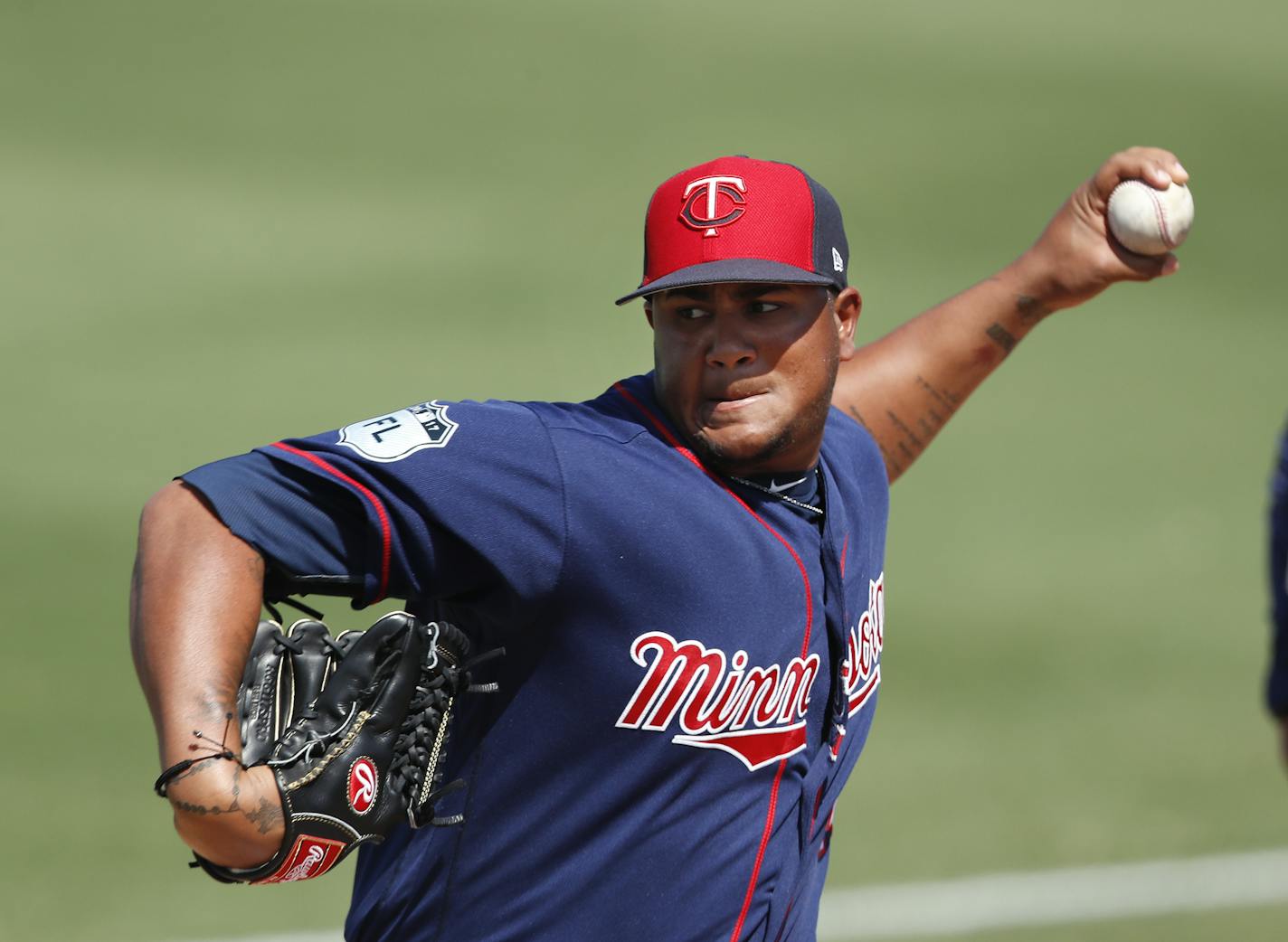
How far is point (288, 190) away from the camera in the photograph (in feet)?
30.2

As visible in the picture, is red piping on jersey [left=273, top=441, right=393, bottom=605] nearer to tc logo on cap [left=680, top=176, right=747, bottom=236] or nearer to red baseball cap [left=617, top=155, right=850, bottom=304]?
red baseball cap [left=617, top=155, right=850, bottom=304]

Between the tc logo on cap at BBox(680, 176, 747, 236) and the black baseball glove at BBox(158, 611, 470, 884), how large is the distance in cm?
86

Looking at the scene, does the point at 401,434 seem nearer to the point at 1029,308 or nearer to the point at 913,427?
the point at 913,427

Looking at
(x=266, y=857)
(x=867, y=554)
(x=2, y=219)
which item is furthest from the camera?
(x=2, y=219)

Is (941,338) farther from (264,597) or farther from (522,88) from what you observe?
(522,88)

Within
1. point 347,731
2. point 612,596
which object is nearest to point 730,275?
point 612,596

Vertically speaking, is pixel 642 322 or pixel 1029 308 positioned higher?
pixel 1029 308

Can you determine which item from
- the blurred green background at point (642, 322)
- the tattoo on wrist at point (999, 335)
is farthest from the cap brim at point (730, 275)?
the blurred green background at point (642, 322)

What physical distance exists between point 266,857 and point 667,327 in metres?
1.18

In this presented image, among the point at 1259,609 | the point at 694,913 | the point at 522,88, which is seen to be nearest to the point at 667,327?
the point at 694,913

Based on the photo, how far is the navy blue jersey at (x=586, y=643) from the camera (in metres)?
2.79

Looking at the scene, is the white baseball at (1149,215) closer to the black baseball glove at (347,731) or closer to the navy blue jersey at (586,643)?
the navy blue jersey at (586,643)

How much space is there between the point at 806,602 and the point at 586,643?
0.47m

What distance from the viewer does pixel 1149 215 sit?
13.2 feet
